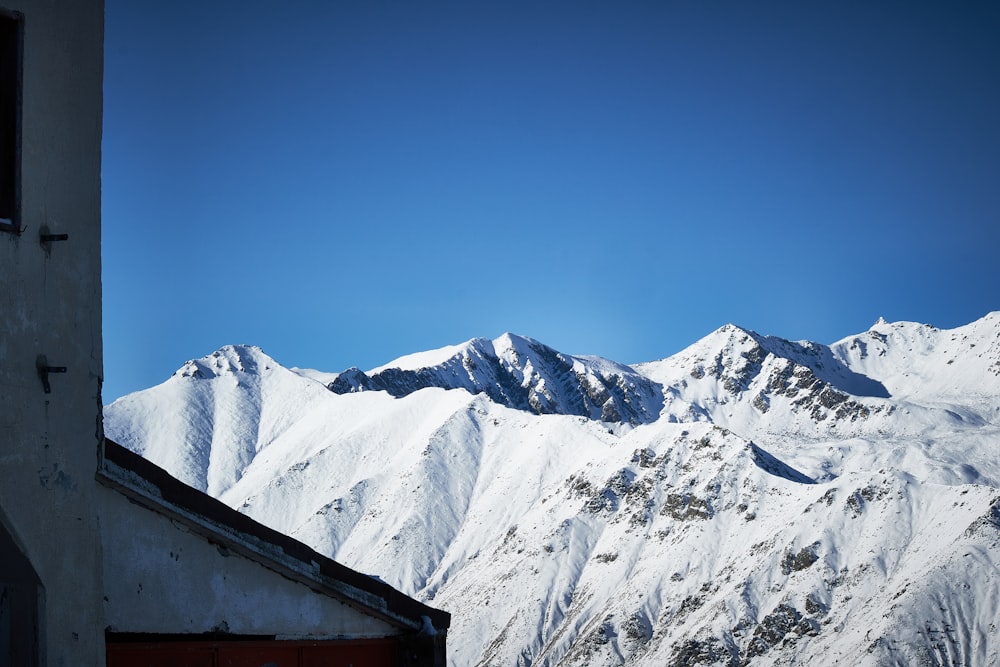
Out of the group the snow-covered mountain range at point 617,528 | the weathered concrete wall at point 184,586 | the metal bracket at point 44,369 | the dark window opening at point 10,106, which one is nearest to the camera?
the metal bracket at point 44,369

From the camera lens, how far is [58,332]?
696 cm

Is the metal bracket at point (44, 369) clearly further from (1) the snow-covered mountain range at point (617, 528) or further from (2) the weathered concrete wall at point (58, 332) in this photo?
(1) the snow-covered mountain range at point (617, 528)

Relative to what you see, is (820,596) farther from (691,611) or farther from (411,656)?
(411,656)

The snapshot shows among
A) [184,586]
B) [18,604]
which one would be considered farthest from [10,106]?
[184,586]

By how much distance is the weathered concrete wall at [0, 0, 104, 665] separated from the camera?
22.0ft

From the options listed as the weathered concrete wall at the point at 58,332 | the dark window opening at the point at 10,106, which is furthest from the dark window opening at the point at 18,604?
the dark window opening at the point at 10,106

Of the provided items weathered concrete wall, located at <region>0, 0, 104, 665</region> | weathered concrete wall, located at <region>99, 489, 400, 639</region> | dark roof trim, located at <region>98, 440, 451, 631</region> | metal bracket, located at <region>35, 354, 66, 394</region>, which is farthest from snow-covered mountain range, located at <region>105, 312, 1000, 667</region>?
metal bracket, located at <region>35, 354, 66, 394</region>

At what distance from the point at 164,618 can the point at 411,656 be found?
268 cm

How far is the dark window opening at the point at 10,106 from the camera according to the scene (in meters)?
7.04

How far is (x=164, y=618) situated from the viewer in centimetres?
802

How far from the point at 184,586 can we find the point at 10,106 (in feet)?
11.1

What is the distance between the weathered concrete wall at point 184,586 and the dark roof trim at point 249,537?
0.09 metres

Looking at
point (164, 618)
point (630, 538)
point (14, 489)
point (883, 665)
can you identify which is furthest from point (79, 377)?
point (630, 538)

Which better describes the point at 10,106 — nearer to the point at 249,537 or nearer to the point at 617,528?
the point at 249,537
